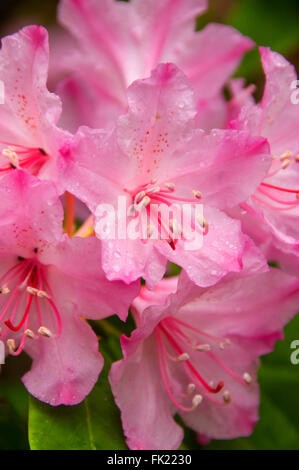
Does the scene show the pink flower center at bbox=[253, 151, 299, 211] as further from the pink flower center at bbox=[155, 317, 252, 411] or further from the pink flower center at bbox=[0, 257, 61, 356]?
the pink flower center at bbox=[0, 257, 61, 356]

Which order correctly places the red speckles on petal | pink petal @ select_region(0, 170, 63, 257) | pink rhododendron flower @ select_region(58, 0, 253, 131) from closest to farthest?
pink petal @ select_region(0, 170, 63, 257) < the red speckles on petal < pink rhododendron flower @ select_region(58, 0, 253, 131)

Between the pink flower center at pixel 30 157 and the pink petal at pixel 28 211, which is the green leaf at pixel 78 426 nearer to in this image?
the pink petal at pixel 28 211

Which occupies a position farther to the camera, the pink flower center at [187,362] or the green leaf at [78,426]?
the pink flower center at [187,362]

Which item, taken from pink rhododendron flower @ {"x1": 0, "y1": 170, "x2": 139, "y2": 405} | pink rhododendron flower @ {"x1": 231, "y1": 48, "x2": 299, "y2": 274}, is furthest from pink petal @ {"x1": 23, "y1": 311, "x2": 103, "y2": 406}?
pink rhododendron flower @ {"x1": 231, "y1": 48, "x2": 299, "y2": 274}

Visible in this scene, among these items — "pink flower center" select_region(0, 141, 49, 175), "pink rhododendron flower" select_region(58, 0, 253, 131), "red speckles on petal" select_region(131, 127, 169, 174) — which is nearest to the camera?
"red speckles on petal" select_region(131, 127, 169, 174)

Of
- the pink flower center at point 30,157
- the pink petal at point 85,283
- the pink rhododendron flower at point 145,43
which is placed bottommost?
the pink petal at point 85,283

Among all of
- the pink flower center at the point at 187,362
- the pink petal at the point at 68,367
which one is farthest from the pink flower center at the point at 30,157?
the pink flower center at the point at 187,362
